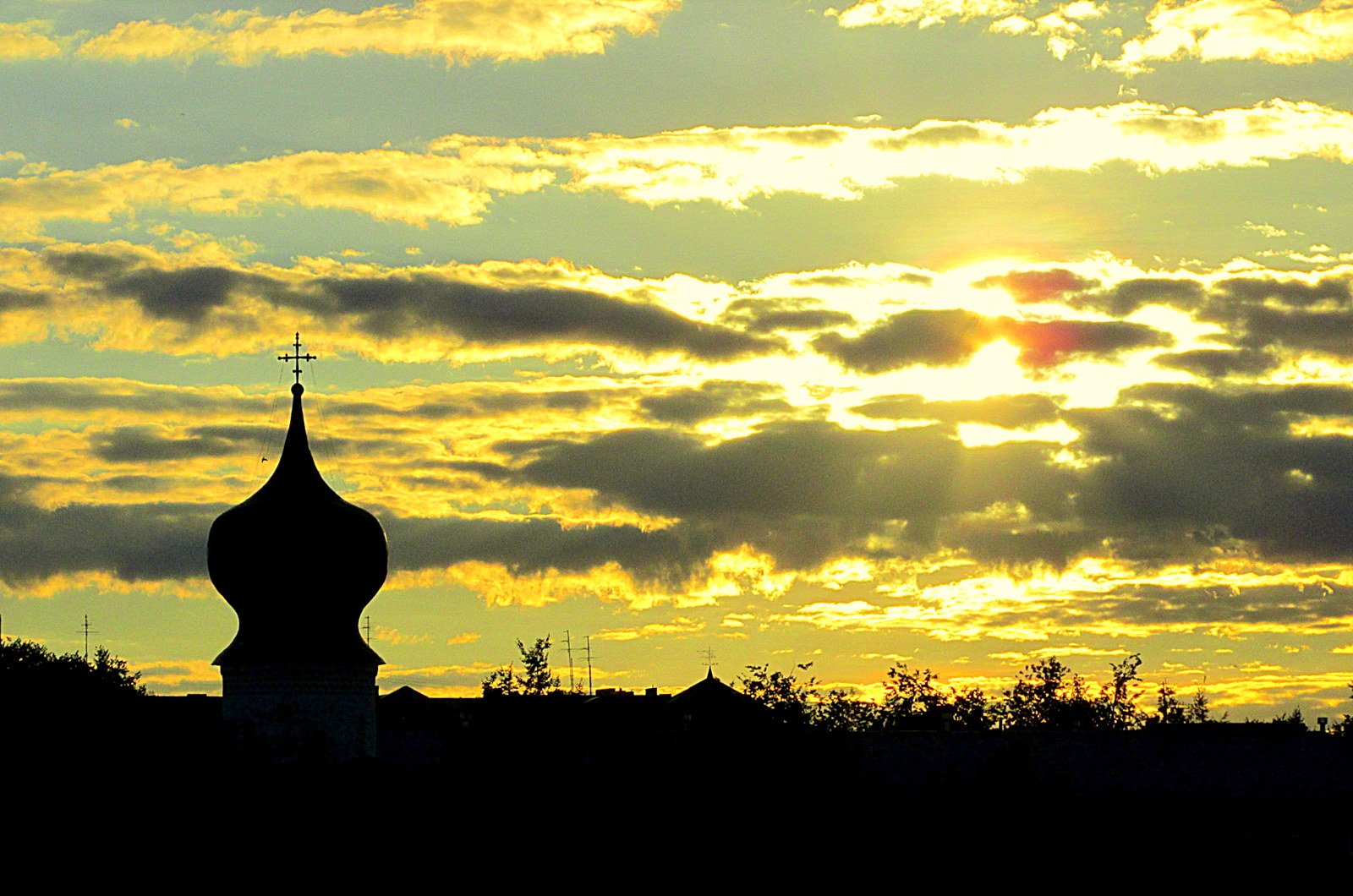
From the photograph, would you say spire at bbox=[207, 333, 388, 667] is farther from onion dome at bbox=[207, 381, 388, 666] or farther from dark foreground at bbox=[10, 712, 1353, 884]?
dark foreground at bbox=[10, 712, 1353, 884]

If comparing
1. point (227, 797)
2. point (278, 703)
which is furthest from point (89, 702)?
point (278, 703)

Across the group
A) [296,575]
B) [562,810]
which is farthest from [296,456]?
[562,810]

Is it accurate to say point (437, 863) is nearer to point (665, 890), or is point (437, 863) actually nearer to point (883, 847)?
point (665, 890)

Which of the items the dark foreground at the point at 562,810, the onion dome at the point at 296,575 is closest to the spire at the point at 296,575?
the onion dome at the point at 296,575

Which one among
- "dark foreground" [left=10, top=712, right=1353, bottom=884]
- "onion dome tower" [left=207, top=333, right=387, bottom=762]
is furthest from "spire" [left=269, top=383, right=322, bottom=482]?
"dark foreground" [left=10, top=712, right=1353, bottom=884]

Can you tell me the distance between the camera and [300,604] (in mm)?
71375

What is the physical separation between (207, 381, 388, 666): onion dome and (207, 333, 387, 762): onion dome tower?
3 cm

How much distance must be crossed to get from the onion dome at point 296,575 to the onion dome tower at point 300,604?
0.08ft

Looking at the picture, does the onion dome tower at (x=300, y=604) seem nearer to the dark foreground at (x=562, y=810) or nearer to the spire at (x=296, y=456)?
the spire at (x=296, y=456)

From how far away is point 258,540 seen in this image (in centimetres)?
7156

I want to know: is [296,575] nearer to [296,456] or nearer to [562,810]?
[296,456]

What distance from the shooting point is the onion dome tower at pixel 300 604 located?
70.7 m

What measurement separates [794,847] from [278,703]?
110 feet

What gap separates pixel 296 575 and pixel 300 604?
2.90ft
